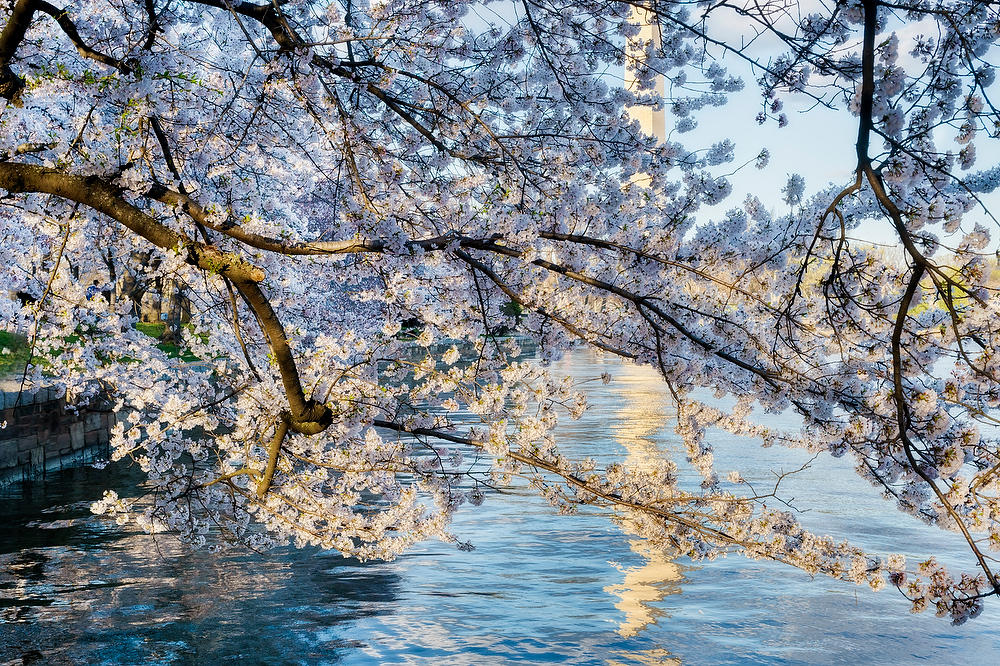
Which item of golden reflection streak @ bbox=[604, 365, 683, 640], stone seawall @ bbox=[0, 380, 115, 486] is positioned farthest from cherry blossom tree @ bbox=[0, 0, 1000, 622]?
stone seawall @ bbox=[0, 380, 115, 486]

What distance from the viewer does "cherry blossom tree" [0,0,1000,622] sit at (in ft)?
16.1

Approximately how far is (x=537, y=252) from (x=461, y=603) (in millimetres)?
7567

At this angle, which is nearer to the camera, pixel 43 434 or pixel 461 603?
pixel 461 603

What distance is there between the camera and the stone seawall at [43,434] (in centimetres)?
1759

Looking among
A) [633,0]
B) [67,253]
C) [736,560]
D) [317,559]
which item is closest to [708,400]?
[736,560]

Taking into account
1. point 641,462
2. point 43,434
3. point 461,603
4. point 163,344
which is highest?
point 163,344

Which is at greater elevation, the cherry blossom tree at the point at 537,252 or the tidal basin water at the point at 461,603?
the cherry blossom tree at the point at 537,252

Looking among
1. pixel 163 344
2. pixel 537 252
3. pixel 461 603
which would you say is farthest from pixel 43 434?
pixel 537 252

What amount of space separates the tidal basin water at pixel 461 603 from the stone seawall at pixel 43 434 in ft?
3.18

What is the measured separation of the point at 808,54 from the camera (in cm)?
463

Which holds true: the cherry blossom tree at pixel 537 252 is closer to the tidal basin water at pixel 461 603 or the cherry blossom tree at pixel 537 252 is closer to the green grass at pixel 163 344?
the tidal basin water at pixel 461 603

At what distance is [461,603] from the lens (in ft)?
39.7

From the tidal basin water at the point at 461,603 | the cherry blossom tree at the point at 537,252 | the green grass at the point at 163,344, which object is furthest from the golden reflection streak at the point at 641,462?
the green grass at the point at 163,344

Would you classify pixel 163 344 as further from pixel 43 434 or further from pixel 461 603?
pixel 461 603
